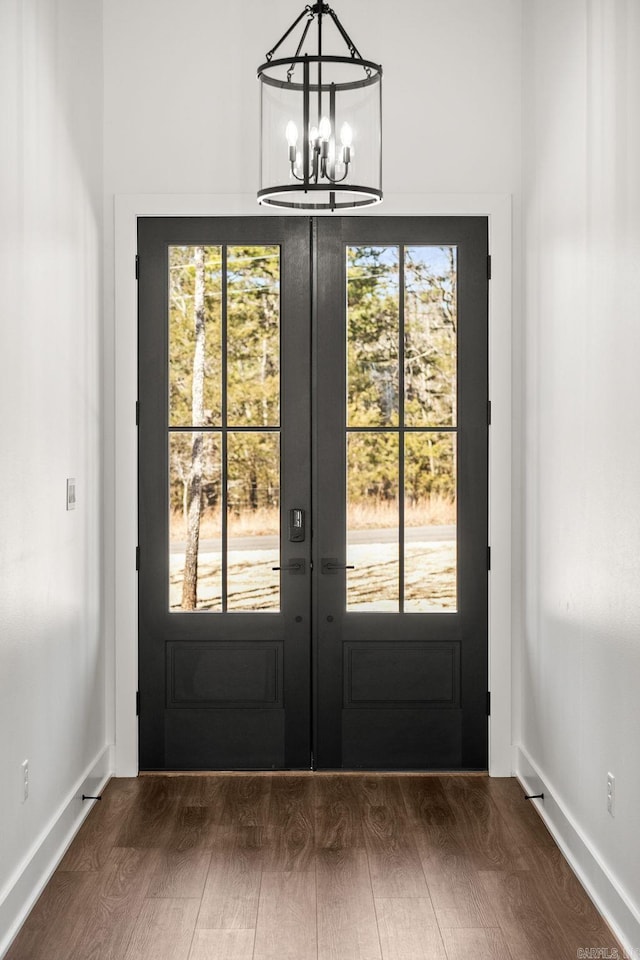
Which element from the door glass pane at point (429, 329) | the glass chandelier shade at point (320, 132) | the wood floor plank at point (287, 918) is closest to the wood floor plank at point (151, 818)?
the wood floor plank at point (287, 918)

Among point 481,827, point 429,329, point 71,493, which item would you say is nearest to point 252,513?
point 71,493

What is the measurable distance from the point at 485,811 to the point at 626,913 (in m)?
1.07

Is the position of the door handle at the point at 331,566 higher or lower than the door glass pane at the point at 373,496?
lower

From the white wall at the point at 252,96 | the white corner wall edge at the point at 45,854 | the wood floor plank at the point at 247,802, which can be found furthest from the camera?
the white wall at the point at 252,96

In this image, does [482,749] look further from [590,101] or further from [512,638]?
[590,101]

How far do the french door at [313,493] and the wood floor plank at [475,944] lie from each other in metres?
1.40

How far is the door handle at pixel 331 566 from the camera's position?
13.4 ft

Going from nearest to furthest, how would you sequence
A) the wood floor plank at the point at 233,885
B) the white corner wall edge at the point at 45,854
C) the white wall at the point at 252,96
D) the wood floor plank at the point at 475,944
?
the wood floor plank at the point at 475,944
the white corner wall edge at the point at 45,854
the wood floor plank at the point at 233,885
the white wall at the point at 252,96

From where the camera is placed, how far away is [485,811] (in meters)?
3.65

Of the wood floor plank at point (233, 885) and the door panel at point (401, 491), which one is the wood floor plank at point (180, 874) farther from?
the door panel at point (401, 491)

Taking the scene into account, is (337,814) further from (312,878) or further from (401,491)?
(401,491)

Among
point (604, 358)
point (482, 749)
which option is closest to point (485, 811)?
point (482, 749)

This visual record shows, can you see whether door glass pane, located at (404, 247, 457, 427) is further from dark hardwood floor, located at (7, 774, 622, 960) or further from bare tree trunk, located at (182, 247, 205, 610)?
dark hardwood floor, located at (7, 774, 622, 960)

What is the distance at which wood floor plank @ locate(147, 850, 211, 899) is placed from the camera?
2957mm
